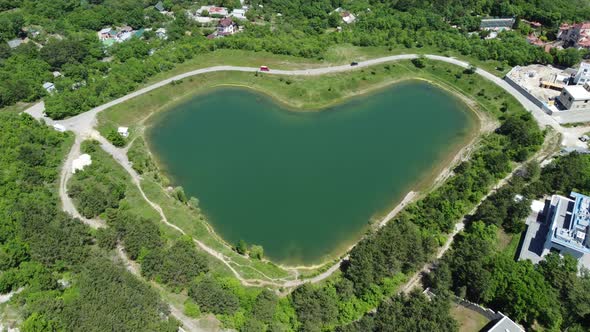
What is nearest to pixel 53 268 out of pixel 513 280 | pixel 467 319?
pixel 467 319

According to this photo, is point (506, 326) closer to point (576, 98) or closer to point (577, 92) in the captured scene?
point (576, 98)

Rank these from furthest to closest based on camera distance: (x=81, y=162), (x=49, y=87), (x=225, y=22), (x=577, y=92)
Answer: (x=225, y=22)
(x=49, y=87)
(x=577, y=92)
(x=81, y=162)

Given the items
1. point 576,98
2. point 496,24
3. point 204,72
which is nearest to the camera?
point 576,98

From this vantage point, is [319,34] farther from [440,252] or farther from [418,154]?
[440,252]

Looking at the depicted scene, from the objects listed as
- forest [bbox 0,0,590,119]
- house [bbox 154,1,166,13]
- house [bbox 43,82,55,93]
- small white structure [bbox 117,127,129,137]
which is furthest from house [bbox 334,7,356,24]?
house [bbox 43,82,55,93]

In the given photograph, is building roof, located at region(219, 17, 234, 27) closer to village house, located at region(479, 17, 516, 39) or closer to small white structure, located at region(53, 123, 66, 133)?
small white structure, located at region(53, 123, 66, 133)

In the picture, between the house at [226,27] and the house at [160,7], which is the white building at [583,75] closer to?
the house at [226,27]
